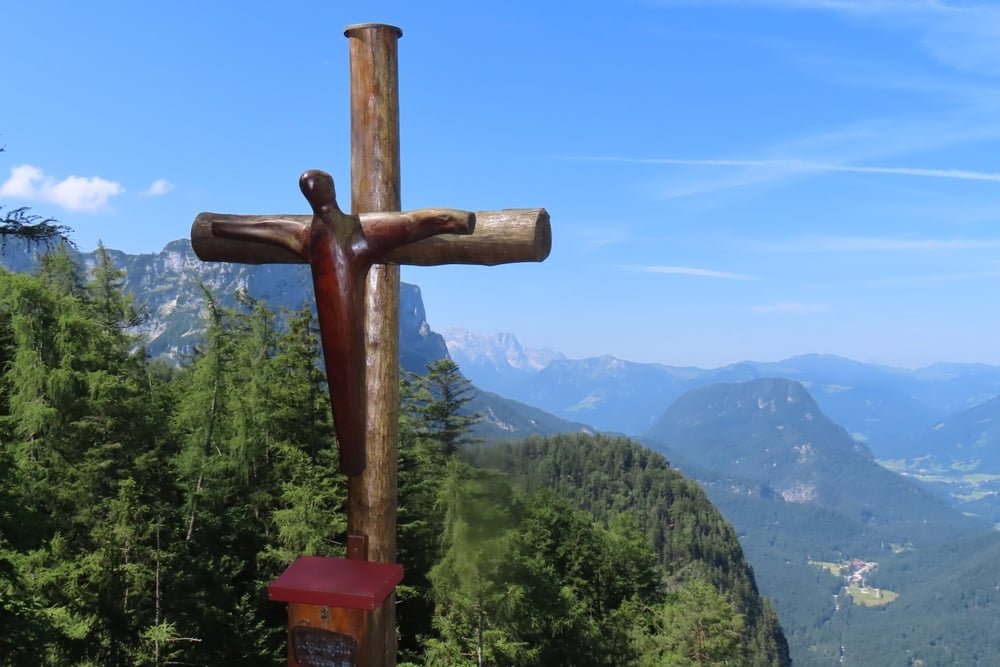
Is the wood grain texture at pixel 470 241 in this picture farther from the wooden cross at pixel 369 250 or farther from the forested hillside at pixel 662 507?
the forested hillside at pixel 662 507

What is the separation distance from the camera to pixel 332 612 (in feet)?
13.9

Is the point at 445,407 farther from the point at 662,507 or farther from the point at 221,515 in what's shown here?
the point at 662,507

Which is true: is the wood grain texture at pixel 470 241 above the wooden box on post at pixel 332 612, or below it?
above

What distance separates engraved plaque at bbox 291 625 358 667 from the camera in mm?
4219

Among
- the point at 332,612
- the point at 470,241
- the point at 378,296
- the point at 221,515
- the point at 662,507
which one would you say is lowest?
the point at 662,507

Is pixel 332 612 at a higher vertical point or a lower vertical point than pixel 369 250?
lower

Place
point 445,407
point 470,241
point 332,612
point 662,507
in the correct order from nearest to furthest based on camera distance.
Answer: point 470,241
point 332,612
point 445,407
point 662,507

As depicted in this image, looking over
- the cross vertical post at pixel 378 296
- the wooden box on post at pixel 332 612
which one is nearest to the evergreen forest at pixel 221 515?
the cross vertical post at pixel 378 296

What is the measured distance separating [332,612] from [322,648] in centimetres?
23

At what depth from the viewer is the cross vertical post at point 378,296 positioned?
14.8 ft

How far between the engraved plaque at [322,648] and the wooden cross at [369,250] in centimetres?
18

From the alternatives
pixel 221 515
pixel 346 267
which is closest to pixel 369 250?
pixel 346 267

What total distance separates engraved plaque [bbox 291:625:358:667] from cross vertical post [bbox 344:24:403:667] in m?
0.31

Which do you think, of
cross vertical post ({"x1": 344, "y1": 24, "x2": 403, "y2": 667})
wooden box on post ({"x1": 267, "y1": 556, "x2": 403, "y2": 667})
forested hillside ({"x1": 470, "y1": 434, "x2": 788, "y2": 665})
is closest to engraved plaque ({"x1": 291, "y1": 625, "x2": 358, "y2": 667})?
wooden box on post ({"x1": 267, "y1": 556, "x2": 403, "y2": 667})
